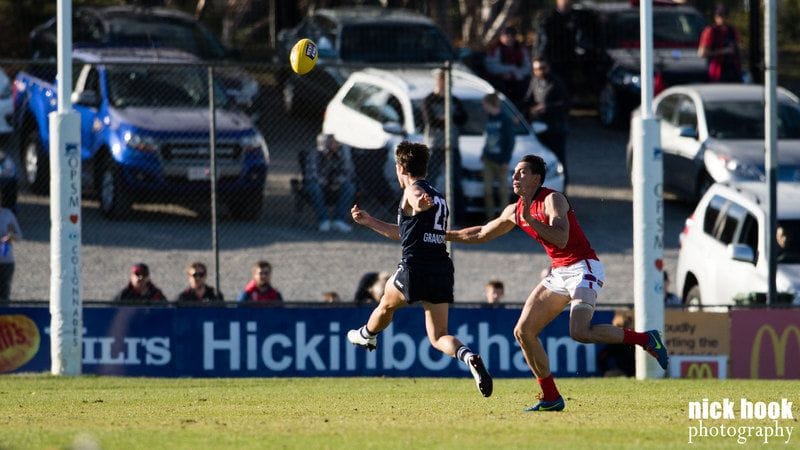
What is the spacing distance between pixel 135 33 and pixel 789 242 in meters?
10.8

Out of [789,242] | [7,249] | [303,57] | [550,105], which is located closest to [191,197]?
[7,249]

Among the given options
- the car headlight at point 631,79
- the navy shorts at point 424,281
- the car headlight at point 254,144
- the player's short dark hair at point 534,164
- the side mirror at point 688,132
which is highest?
the car headlight at point 631,79

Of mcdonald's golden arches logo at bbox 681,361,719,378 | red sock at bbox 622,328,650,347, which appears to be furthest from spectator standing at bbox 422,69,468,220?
red sock at bbox 622,328,650,347

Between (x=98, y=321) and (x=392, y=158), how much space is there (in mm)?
4247

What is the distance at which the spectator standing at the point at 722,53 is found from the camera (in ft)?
86.0

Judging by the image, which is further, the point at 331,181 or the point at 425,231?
the point at 331,181

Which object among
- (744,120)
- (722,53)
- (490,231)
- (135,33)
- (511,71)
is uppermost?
(135,33)

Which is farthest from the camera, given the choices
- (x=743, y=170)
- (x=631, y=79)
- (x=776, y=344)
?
(x=631, y=79)

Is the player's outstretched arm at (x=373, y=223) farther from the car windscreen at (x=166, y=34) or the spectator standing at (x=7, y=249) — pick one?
the car windscreen at (x=166, y=34)

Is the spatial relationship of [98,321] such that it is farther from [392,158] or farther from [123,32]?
[123,32]

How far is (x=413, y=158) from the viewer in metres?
11.4

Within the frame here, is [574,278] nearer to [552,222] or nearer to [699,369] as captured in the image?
[552,222]

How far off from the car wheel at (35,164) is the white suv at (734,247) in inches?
319

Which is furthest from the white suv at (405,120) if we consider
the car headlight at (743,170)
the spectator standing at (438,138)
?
the car headlight at (743,170)
